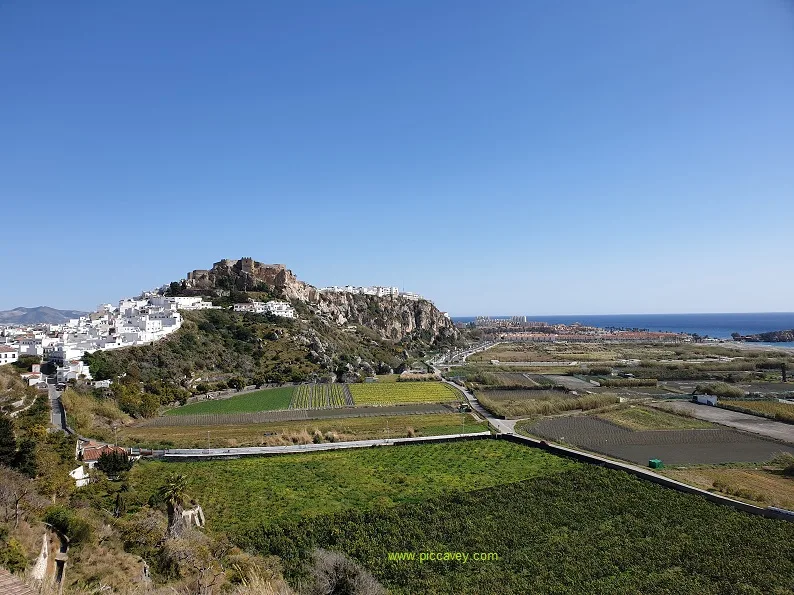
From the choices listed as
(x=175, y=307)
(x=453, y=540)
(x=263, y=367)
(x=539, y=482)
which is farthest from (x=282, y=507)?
(x=175, y=307)

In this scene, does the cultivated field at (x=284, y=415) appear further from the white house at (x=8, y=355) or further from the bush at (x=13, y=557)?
the bush at (x=13, y=557)

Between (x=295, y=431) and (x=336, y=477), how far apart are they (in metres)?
9.46

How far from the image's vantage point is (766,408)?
40000 millimetres

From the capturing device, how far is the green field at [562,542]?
45.1 feet

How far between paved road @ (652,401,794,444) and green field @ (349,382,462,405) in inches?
770

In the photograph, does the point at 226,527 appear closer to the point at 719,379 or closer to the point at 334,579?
the point at 334,579

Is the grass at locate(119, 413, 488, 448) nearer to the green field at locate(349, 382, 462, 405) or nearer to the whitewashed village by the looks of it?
the whitewashed village

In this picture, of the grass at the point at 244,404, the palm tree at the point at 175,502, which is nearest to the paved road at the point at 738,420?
the grass at the point at 244,404

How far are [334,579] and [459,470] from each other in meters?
13.2

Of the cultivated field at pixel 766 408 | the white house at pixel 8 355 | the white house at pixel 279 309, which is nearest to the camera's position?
the cultivated field at pixel 766 408

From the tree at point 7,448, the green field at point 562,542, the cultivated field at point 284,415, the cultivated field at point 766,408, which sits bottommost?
the cultivated field at point 284,415

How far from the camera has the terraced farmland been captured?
4400cm

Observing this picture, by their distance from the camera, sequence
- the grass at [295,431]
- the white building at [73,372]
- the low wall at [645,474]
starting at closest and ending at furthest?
the low wall at [645,474], the grass at [295,431], the white building at [73,372]

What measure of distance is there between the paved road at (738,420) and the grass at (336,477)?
678 inches
